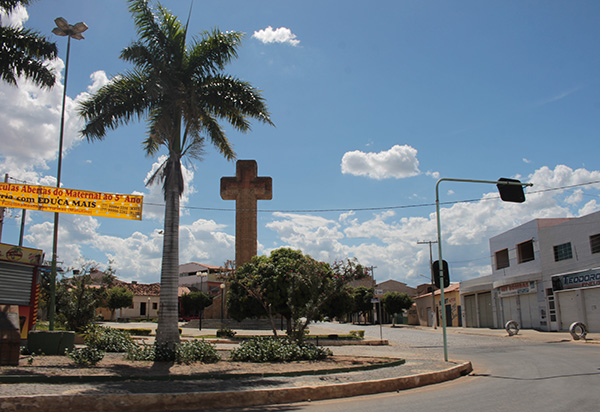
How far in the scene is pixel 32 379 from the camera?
9070mm

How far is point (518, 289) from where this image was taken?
38.4m

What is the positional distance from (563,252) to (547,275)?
233 cm

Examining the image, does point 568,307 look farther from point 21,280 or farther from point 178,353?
point 21,280

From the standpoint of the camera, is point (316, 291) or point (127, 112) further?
point (316, 291)

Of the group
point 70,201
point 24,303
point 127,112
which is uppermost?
point 127,112

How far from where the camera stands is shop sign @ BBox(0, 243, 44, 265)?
15727 mm

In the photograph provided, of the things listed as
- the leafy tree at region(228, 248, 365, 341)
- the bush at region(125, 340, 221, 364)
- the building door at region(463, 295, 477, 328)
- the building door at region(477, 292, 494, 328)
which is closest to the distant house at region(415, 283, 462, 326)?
the building door at region(463, 295, 477, 328)

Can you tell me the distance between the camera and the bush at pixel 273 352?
13703mm

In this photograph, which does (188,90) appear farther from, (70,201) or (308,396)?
(308,396)

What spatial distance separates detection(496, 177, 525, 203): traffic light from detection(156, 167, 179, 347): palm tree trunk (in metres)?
10.1

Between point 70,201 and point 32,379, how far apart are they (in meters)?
7.14

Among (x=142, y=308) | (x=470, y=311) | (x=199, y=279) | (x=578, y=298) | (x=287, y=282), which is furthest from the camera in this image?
(x=199, y=279)

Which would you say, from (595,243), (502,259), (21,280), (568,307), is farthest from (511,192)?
(502,259)

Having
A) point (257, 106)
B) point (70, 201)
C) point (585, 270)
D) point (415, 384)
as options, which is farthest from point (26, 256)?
point (585, 270)
